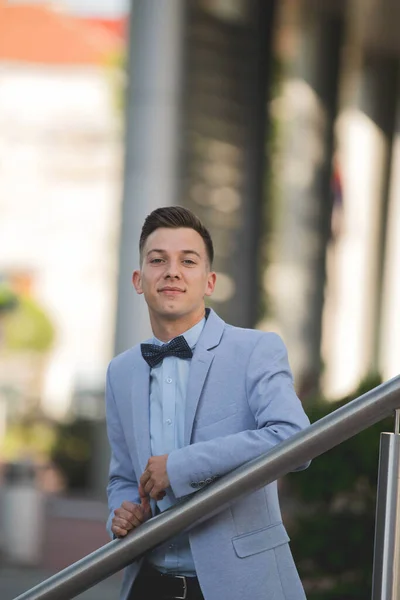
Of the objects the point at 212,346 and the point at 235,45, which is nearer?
the point at 212,346

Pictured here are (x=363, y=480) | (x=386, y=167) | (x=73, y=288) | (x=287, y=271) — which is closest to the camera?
(x=363, y=480)

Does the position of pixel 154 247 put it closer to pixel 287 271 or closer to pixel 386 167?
pixel 287 271

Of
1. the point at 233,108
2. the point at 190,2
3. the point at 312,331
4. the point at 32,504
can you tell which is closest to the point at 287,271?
the point at 312,331

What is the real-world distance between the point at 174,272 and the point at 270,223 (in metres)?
12.7

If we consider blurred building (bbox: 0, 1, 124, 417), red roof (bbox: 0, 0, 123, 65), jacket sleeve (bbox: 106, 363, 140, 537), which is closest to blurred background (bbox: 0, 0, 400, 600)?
jacket sleeve (bbox: 106, 363, 140, 537)

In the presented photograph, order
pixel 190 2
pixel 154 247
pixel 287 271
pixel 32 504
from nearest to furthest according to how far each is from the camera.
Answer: pixel 154 247 → pixel 32 504 → pixel 190 2 → pixel 287 271

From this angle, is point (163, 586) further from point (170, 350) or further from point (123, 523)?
point (170, 350)

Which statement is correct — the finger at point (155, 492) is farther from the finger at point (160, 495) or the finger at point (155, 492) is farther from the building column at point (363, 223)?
the building column at point (363, 223)

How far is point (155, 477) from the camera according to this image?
257cm

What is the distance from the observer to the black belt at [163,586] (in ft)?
8.61

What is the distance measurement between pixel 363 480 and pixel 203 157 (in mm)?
8631

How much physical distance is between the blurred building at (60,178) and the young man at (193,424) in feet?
146

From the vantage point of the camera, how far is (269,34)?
14.6m

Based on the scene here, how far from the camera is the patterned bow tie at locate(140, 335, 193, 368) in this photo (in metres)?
2.75
